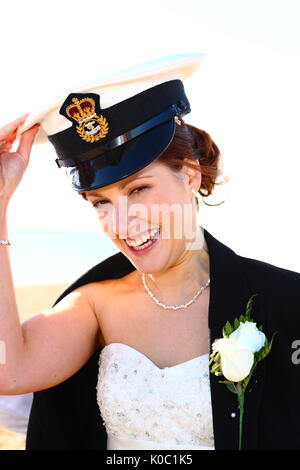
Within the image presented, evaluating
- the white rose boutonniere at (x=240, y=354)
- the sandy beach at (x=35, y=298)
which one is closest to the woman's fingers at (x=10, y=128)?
the white rose boutonniere at (x=240, y=354)

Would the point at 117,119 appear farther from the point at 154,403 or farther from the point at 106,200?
the point at 154,403

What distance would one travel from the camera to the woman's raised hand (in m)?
2.49

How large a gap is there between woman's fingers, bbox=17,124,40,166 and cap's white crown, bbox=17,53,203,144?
0.26 ft

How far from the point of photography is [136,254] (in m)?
2.42

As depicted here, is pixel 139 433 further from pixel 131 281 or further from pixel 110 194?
pixel 110 194

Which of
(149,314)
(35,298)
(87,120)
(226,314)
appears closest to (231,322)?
(226,314)

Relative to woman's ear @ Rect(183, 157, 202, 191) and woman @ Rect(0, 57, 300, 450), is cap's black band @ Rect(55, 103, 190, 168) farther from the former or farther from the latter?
woman's ear @ Rect(183, 157, 202, 191)

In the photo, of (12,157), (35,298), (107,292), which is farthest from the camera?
(35,298)

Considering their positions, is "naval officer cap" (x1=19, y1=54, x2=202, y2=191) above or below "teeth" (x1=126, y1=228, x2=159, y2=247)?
above

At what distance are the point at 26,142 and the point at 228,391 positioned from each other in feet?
4.46

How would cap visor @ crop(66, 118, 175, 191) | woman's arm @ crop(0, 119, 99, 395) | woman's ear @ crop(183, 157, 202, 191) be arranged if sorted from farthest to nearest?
woman's ear @ crop(183, 157, 202, 191) < woman's arm @ crop(0, 119, 99, 395) < cap visor @ crop(66, 118, 175, 191)

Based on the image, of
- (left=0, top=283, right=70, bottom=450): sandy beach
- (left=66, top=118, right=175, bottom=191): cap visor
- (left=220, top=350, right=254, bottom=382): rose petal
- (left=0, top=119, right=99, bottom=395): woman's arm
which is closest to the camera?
(left=220, top=350, right=254, bottom=382): rose petal

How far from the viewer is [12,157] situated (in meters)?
2.54

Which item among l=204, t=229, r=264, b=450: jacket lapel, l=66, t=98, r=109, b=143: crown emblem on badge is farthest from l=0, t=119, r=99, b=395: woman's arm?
l=204, t=229, r=264, b=450: jacket lapel
